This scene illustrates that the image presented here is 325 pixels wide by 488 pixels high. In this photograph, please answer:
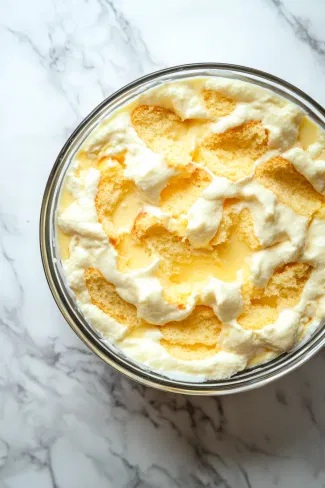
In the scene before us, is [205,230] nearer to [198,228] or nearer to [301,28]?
[198,228]

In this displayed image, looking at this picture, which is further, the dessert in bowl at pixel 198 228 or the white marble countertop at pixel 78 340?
the white marble countertop at pixel 78 340

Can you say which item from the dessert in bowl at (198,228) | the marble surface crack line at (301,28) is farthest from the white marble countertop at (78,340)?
the dessert in bowl at (198,228)

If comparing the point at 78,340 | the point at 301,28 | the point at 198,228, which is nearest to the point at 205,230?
the point at 198,228

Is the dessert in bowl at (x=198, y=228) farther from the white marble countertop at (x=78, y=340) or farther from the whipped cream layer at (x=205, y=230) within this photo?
the white marble countertop at (x=78, y=340)

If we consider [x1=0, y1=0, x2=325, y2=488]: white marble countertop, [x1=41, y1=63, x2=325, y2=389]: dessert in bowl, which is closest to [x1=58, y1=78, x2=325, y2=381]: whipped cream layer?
[x1=41, y1=63, x2=325, y2=389]: dessert in bowl

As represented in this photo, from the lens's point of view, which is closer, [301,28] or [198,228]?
[198,228]

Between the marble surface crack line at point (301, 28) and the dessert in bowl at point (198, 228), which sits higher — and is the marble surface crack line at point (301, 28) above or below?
above

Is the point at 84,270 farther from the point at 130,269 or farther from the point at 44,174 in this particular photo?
the point at 44,174
